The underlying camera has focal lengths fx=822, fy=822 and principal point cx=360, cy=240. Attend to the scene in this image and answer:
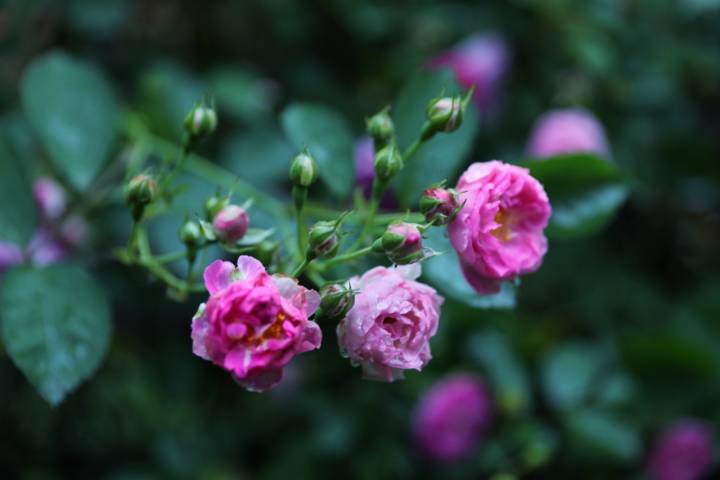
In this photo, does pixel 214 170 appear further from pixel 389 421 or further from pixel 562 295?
pixel 562 295

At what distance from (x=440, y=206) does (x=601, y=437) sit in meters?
0.68

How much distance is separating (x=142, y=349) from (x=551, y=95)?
3.09ft

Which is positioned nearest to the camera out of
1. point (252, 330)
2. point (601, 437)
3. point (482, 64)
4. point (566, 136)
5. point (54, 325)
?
point (252, 330)

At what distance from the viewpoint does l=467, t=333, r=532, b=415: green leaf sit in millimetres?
1267

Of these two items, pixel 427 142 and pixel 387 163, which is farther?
pixel 427 142

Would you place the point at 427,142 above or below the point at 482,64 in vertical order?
above

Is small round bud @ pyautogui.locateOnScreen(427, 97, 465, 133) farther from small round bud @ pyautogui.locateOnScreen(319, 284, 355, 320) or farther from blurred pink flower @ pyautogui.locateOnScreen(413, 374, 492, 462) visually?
blurred pink flower @ pyautogui.locateOnScreen(413, 374, 492, 462)

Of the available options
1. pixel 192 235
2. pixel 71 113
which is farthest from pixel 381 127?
pixel 71 113

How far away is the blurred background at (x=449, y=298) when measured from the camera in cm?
130

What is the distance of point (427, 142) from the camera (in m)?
0.98

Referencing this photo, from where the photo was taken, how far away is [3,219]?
3.15ft

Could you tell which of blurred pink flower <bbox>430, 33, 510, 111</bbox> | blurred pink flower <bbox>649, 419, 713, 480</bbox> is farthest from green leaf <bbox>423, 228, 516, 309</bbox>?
blurred pink flower <bbox>430, 33, 510, 111</bbox>

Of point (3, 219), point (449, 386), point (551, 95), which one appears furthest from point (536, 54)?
point (3, 219)

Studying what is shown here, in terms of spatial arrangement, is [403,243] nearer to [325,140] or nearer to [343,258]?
[343,258]
